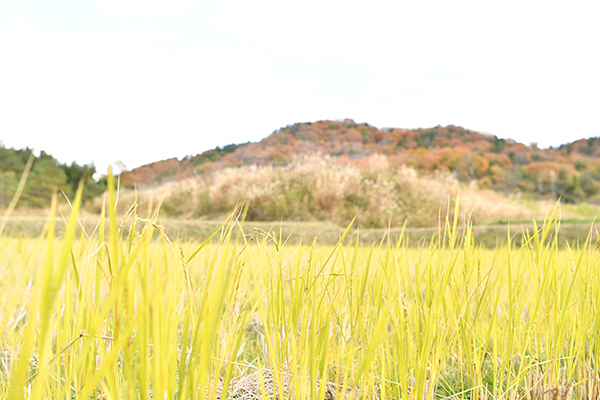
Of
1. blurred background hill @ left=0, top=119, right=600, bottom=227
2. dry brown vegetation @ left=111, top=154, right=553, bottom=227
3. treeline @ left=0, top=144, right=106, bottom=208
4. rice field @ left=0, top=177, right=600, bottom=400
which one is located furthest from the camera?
treeline @ left=0, top=144, right=106, bottom=208

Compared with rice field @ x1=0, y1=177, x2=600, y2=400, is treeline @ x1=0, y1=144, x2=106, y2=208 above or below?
above

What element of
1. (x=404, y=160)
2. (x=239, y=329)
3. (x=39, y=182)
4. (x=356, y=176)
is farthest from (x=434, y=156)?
(x=239, y=329)

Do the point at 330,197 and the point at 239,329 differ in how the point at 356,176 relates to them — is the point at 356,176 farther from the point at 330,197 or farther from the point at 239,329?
the point at 239,329

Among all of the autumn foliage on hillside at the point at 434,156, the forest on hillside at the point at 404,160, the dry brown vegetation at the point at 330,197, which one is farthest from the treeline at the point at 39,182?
the dry brown vegetation at the point at 330,197

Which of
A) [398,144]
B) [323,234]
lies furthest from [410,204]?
[398,144]

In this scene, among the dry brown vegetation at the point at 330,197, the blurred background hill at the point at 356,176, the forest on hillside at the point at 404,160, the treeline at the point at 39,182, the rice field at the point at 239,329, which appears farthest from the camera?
the treeline at the point at 39,182

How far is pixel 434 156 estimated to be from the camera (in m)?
15.2

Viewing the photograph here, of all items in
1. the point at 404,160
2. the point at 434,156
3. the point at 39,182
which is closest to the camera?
the point at 404,160

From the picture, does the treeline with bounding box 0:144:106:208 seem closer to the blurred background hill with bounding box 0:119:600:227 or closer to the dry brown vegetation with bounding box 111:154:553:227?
the blurred background hill with bounding box 0:119:600:227

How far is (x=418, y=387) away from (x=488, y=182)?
50.2 ft

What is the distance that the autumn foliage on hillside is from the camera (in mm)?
14352

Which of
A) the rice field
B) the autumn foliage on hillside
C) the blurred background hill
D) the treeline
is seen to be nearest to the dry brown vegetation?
the blurred background hill

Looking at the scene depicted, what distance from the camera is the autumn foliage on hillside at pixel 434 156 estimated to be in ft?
47.1

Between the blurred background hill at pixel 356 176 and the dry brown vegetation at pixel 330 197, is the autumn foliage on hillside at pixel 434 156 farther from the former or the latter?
the dry brown vegetation at pixel 330 197
